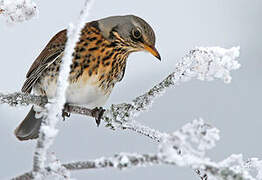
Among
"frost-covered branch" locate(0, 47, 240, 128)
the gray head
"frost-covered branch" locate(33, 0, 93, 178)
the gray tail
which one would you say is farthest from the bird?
"frost-covered branch" locate(33, 0, 93, 178)

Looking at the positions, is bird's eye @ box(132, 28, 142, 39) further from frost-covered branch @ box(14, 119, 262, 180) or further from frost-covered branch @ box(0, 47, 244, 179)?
frost-covered branch @ box(14, 119, 262, 180)

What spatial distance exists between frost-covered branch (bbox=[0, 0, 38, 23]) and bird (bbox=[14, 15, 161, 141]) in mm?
660

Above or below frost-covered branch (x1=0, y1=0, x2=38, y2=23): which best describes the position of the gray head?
above

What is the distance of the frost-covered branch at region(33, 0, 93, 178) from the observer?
50 centimetres

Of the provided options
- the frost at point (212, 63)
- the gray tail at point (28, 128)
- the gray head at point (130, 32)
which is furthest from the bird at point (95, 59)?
the frost at point (212, 63)

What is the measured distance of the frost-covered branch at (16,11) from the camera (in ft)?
2.93

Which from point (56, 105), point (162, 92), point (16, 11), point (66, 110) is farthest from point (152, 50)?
point (56, 105)

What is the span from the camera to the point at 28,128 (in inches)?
72.7

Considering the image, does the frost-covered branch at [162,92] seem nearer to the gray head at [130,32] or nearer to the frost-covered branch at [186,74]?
the frost-covered branch at [186,74]

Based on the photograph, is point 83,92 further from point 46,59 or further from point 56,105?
point 56,105

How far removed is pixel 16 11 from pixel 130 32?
80 centimetres

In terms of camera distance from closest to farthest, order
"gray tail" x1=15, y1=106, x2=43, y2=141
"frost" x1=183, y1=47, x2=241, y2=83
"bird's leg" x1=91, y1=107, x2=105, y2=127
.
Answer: "frost" x1=183, y1=47, x2=241, y2=83, "bird's leg" x1=91, y1=107, x2=105, y2=127, "gray tail" x1=15, y1=106, x2=43, y2=141

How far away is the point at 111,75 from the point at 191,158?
1253 mm

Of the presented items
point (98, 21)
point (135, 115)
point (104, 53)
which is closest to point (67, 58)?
point (135, 115)
